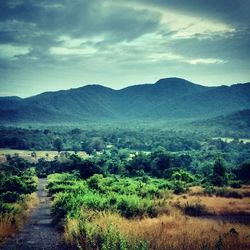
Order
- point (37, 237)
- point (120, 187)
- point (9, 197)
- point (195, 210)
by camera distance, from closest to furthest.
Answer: point (37, 237) → point (195, 210) → point (9, 197) → point (120, 187)

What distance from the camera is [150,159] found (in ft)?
308

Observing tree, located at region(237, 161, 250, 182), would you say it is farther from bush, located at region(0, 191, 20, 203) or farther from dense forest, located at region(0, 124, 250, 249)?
bush, located at region(0, 191, 20, 203)

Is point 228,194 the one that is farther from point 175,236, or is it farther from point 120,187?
point 175,236

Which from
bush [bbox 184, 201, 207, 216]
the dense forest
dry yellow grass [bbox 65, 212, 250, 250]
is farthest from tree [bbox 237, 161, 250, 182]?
dry yellow grass [bbox 65, 212, 250, 250]

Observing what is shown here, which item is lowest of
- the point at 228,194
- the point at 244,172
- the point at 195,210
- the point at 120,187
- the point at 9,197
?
the point at 244,172

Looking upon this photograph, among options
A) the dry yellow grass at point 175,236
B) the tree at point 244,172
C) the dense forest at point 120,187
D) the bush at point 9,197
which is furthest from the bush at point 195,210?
the tree at point 244,172

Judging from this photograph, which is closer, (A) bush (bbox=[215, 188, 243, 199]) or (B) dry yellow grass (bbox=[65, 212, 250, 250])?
(B) dry yellow grass (bbox=[65, 212, 250, 250])

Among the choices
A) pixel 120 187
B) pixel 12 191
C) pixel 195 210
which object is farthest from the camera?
pixel 12 191

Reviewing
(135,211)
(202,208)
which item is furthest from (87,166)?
(135,211)

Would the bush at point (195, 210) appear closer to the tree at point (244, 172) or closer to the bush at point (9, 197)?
the bush at point (9, 197)

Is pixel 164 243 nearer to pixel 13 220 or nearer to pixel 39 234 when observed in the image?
pixel 39 234

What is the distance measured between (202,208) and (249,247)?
1583 centimetres

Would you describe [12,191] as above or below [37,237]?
below

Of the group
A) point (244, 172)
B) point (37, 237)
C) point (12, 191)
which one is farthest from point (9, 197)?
point (244, 172)
